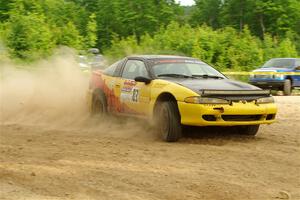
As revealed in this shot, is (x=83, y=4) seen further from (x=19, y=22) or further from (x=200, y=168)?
(x=200, y=168)

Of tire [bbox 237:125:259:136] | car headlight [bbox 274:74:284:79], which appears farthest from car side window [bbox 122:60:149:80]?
car headlight [bbox 274:74:284:79]

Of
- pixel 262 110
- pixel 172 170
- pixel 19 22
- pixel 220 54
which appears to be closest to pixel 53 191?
pixel 172 170

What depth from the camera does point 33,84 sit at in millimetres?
15211

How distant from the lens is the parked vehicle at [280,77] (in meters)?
22.4

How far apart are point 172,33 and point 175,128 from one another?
74.9 ft

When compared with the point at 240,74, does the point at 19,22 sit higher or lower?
higher

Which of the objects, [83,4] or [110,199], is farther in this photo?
[83,4]

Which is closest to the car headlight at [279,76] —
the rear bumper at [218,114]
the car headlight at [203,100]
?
the rear bumper at [218,114]

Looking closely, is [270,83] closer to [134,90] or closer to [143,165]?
[134,90]

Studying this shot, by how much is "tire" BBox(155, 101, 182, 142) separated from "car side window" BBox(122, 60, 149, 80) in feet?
3.40

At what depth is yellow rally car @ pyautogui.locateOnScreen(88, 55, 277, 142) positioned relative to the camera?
8.57 meters

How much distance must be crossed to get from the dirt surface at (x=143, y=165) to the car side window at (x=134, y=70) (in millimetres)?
857

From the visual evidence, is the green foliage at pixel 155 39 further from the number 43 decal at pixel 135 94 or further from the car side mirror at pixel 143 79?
the car side mirror at pixel 143 79

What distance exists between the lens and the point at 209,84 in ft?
29.7
